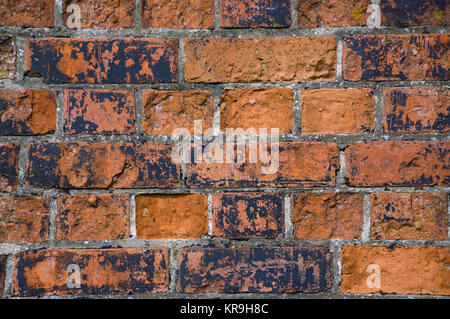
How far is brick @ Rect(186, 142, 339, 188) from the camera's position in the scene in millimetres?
529

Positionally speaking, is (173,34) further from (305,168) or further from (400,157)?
→ (400,157)

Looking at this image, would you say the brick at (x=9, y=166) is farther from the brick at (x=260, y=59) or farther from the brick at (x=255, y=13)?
the brick at (x=255, y=13)

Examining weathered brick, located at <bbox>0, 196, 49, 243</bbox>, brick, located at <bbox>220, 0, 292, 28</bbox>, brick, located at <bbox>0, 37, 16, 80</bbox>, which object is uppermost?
brick, located at <bbox>220, 0, 292, 28</bbox>

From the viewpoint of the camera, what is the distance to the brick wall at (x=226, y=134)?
53cm

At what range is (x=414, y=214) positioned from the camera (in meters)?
0.53

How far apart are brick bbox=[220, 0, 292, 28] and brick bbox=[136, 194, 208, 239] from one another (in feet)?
1.18

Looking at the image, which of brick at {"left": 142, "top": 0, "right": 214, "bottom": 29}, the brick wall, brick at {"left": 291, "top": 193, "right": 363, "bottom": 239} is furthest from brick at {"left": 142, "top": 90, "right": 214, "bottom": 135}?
brick at {"left": 291, "top": 193, "right": 363, "bottom": 239}

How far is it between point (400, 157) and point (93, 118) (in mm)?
624

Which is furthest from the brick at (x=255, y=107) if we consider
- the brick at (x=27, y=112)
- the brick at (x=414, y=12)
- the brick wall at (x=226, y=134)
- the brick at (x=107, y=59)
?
the brick at (x=27, y=112)

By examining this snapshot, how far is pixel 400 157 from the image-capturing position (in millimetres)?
527

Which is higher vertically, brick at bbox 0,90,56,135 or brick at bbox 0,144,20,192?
brick at bbox 0,90,56,135

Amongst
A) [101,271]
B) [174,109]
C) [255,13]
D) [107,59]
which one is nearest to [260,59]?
[255,13]

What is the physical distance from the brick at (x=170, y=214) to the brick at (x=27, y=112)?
0.81 ft

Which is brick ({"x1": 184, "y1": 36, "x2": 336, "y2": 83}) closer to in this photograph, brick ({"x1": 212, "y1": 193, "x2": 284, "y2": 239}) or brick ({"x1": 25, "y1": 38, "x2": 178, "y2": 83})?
brick ({"x1": 25, "y1": 38, "x2": 178, "y2": 83})
